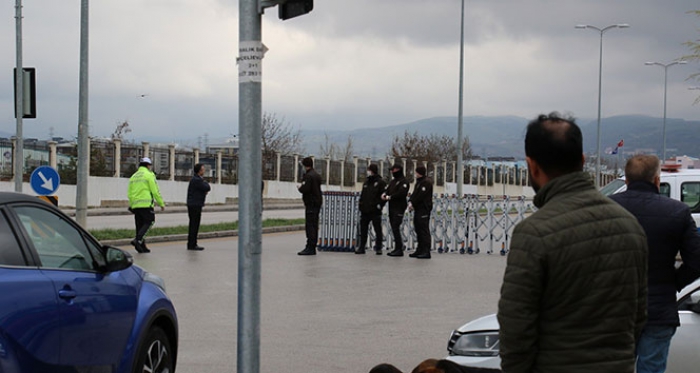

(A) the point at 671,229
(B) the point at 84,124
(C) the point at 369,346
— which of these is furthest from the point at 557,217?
(B) the point at 84,124

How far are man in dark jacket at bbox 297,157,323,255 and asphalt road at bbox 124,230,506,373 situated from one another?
0.55 m

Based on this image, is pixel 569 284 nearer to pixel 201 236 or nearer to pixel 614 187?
pixel 614 187

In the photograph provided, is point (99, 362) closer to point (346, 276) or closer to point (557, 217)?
point (557, 217)

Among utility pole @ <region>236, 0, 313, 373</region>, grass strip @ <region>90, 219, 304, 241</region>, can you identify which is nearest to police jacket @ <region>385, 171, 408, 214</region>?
grass strip @ <region>90, 219, 304, 241</region>

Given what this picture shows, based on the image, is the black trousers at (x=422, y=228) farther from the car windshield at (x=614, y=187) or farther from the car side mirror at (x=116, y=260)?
the car side mirror at (x=116, y=260)

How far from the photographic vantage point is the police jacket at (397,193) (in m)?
18.3

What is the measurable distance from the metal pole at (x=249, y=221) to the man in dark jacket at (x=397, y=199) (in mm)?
12737

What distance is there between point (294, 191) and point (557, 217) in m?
53.6

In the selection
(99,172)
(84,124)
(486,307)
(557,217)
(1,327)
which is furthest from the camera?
(99,172)

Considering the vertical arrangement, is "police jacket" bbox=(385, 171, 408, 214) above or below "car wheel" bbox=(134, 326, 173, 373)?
above

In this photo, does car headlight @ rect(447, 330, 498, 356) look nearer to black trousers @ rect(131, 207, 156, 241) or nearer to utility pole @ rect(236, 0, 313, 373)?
utility pole @ rect(236, 0, 313, 373)

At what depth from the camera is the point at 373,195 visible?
1889 centimetres

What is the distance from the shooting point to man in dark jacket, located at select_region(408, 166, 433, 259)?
1816cm

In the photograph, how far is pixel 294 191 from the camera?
56750 millimetres
